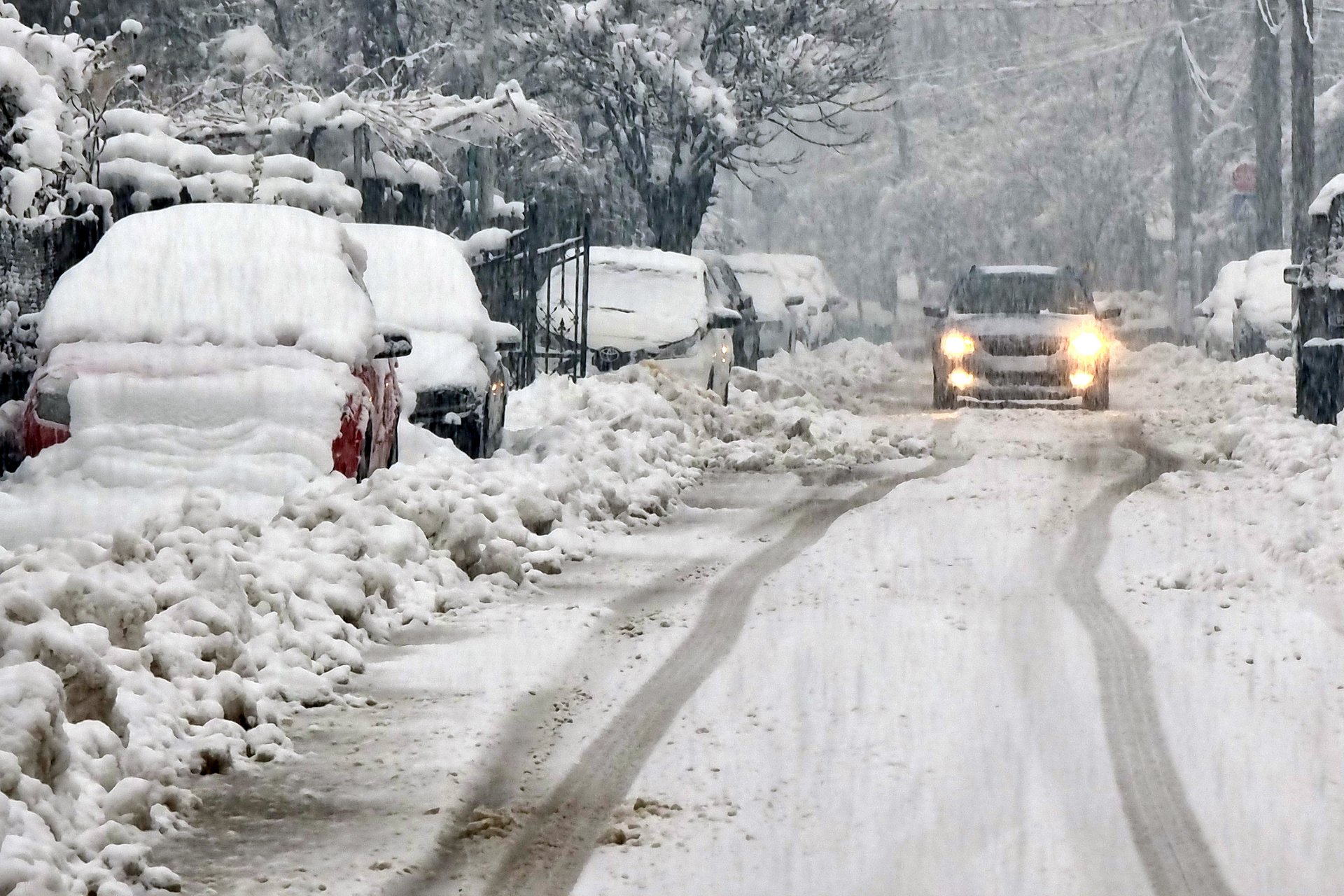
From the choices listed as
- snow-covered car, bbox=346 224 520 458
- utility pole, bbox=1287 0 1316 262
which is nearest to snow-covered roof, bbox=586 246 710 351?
snow-covered car, bbox=346 224 520 458

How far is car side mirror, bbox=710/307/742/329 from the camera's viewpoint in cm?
1856

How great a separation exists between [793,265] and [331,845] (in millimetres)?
32666

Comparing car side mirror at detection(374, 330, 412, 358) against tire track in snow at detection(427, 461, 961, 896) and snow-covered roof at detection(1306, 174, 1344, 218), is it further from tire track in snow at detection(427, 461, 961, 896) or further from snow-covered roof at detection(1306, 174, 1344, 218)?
snow-covered roof at detection(1306, 174, 1344, 218)

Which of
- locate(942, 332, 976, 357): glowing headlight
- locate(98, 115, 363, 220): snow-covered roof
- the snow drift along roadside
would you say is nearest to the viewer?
the snow drift along roadside

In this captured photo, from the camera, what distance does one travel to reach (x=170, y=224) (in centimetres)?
1071

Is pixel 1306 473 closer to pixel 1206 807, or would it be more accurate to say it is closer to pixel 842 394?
pixel 1206 807

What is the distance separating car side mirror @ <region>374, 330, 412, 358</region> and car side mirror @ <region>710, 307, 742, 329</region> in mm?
8340

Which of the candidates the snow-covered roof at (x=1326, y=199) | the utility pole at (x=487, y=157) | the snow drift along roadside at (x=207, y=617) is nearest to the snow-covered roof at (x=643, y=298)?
the utility pole at (x=487, y=157)

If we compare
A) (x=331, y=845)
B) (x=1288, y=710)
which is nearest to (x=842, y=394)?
(x=1288, y=710)

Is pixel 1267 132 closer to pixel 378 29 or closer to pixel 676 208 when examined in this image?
pixel 676 208

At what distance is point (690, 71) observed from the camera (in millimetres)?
29031

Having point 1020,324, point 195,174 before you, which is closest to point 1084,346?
point 1020,324

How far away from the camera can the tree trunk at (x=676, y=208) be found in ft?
100

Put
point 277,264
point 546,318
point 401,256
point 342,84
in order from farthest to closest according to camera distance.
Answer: point 342,84
point 546,318
point 401,256
point 277,264
